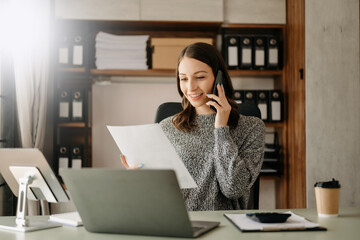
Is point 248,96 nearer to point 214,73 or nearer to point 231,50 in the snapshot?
point 231,50

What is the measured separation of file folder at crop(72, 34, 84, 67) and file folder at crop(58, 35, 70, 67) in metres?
0.05

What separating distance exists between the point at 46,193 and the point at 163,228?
1.38 feet

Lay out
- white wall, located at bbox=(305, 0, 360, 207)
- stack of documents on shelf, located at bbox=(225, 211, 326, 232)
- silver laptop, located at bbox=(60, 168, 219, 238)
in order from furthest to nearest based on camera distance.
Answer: white wall, located at bbox=(305, 0, 360, 207) → stack of documents on shelf, located at bbox=(225, 211, 326, 232) → silver laptop, located at bbox=(60, 168, 219, 238)

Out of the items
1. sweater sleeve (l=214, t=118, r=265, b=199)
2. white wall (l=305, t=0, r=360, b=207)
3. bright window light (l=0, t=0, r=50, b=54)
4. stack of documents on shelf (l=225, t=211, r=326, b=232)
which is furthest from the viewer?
white wall (l=305, t=0, r=360, b=207)

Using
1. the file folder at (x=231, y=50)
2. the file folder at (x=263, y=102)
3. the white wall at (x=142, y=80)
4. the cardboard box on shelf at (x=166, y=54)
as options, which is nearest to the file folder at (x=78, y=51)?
the white wall at (x=142, y=80)

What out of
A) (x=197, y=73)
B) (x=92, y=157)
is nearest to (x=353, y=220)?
(x=197, y=73)

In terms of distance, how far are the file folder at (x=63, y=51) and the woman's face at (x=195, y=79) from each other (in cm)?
145

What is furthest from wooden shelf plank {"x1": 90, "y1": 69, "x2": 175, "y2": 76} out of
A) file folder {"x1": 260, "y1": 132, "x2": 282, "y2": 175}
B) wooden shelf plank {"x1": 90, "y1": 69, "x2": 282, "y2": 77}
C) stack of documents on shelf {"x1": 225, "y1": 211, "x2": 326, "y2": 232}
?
stack of documents on shelf {"x1": 225, "y1": 211, "x2": 326, "y2": 232}

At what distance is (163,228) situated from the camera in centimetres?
86

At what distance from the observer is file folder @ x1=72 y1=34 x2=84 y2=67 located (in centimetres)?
277

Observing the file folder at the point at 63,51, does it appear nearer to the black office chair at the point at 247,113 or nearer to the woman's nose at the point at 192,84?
the black office chair at the point at 247,113

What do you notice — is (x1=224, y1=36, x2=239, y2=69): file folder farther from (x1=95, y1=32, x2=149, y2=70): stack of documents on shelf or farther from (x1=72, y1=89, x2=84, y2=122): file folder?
(x1=72, y1=89, x2=84, y2=122): file folder

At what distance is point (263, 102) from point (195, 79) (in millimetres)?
1407

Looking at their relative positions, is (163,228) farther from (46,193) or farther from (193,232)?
(46,193)
